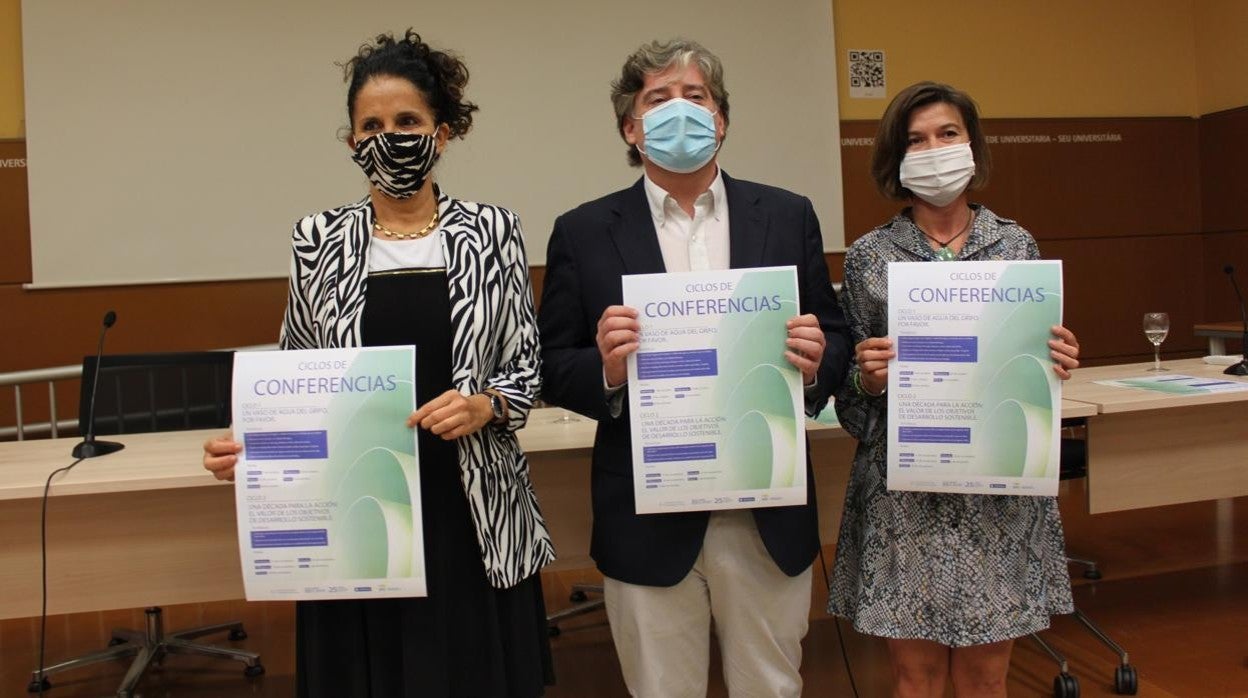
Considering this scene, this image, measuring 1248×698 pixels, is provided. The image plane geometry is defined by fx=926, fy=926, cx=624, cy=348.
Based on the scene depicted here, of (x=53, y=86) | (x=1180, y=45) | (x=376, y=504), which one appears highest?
(x=1180, y=45)

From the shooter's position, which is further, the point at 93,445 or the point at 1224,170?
the point at 1224,170

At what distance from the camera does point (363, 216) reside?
1666 mm

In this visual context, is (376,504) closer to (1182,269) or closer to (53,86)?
(53,86)

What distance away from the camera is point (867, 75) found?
6.08m

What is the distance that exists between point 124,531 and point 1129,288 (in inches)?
258

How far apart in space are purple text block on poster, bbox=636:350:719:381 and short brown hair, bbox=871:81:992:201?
2.14 feet

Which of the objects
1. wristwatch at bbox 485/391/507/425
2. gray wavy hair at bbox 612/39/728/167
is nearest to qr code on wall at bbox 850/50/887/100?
gray wavy hair at bbox 612/39/728/167

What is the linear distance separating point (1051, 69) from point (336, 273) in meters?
6.23

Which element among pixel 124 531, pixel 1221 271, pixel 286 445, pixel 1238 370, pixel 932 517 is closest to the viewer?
Answer: pixel 286 445

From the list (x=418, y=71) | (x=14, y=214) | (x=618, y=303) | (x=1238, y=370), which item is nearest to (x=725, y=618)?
(x=618, y=303)

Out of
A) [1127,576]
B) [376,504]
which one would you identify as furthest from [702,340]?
[1127,576]

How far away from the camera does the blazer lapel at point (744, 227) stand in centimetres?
168

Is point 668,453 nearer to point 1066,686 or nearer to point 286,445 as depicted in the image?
point 286,445

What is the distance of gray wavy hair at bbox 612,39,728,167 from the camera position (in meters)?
1.71
